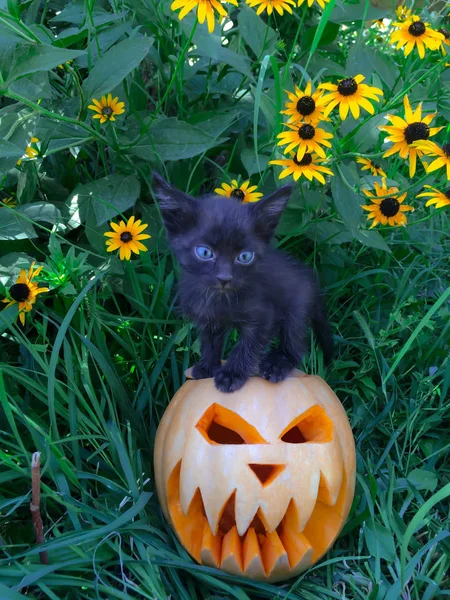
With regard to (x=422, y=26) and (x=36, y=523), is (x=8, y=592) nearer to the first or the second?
(x=36, y=523)

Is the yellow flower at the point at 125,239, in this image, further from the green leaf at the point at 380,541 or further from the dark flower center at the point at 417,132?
the green leaf at the point at 380,541

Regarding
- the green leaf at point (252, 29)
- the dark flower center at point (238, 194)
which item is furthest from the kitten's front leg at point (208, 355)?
the green leaf at point (252, 29)

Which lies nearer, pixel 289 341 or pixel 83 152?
pixel 289 341

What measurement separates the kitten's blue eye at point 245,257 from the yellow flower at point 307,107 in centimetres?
38

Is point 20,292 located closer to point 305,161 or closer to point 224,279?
point 224,279

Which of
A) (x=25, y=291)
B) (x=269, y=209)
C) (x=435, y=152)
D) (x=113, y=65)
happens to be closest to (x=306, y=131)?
(x=269, y=209)

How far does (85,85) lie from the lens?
71.9 inches

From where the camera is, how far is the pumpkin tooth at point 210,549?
5.16 feet

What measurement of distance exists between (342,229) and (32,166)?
1.06 m

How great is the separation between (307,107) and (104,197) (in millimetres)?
745

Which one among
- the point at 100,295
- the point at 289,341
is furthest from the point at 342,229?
the point at 100,295

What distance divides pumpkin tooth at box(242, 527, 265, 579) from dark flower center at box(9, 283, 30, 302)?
2.95 ft

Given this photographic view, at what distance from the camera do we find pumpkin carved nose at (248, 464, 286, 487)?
5.15 ft

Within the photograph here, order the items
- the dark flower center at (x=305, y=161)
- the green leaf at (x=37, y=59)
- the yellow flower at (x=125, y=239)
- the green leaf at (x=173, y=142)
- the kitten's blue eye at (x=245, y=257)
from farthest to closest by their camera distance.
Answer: the green leaf at (x=173, y=142) < the yellow flower at (x=125, y=239) < the dark flower center at (x=305, y=161) < the kitten's blue eye at (x=245, y=257) < the green leaf at (x=37, y=59)
